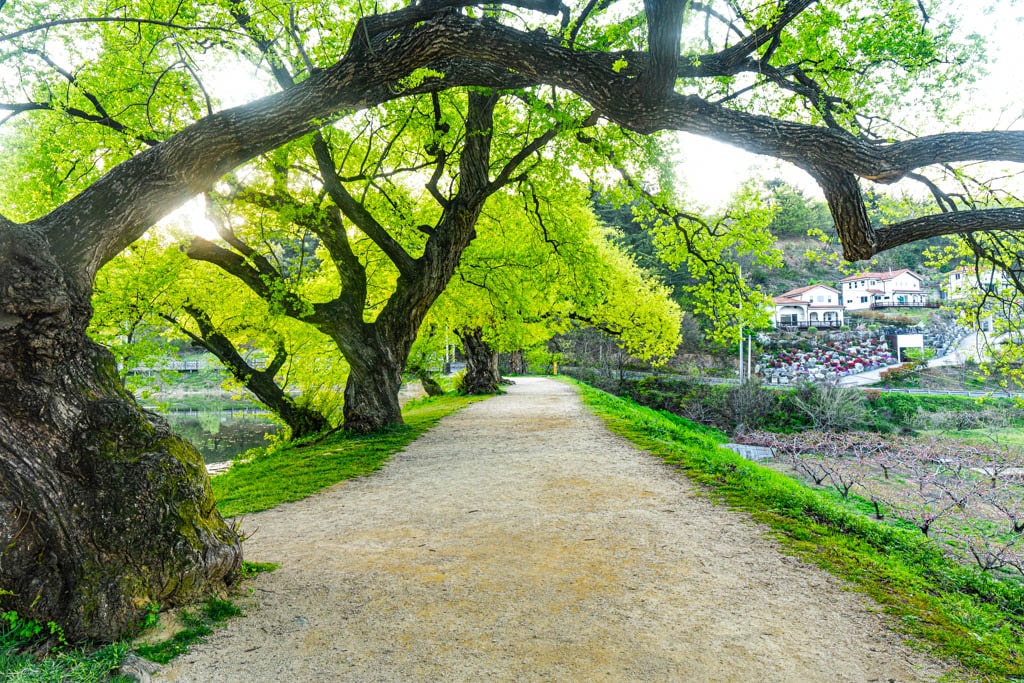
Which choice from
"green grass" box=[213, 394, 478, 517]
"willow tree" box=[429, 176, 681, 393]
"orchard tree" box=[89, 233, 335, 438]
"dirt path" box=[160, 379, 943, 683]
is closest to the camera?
"dirt path" box=[160, 379, 943, 683]

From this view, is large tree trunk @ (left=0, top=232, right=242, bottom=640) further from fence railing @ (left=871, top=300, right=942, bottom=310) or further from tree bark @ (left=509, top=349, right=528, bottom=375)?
fence railing @ (left=871, top=300, right=942, bottom=310)

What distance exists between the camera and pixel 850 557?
4.34 meters

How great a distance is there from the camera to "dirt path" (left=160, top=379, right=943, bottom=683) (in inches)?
115

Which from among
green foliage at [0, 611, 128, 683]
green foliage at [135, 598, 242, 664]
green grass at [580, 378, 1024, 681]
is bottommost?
green grass at [580, 378, 1024, 681]

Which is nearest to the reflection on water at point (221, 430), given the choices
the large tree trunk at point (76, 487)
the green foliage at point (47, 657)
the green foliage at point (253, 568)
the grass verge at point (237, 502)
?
the grass verge at point (237, 502)

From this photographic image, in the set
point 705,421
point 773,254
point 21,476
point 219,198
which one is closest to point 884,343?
point 705,421

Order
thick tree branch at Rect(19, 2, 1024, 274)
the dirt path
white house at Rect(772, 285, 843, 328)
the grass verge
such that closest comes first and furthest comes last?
the grass verge → the dirt path → thick tree branch at Rect(19, 2, 1024, 274) → white house at Rect(772, 285, 843, 328)

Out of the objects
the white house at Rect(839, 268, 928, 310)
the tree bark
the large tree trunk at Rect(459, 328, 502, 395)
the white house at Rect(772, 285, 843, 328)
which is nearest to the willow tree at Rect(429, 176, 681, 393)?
the large tree trunk at Rect(459, 328, 502, 395)

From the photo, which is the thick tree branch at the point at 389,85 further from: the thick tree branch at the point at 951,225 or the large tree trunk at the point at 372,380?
the large tree trunk at the point at 372,380

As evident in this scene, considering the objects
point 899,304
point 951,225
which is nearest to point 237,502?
point 951,225

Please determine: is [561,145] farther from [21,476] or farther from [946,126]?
[21,476]

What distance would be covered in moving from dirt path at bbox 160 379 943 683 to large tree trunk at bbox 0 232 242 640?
0.56 meters

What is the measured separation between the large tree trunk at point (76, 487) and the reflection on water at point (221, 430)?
44.7 ft

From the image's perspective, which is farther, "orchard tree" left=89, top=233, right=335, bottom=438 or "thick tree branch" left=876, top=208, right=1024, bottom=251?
"orchard tree" left=89, top=233, right=335, bottom=438
